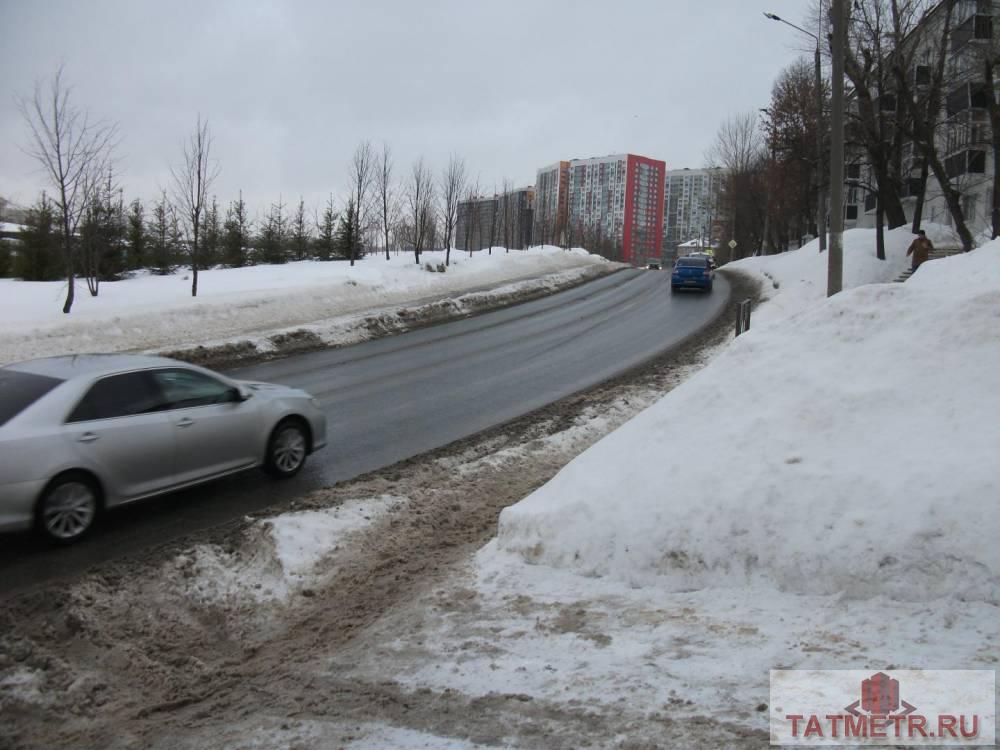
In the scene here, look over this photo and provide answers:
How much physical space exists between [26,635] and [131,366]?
Answer: 2.87 meters

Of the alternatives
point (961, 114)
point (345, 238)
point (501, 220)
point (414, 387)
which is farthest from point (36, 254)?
point (501, 220)

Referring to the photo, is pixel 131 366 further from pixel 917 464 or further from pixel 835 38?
pixel 835 38

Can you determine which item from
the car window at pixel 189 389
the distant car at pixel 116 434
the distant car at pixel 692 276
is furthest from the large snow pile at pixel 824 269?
the car window at pixel 189 389

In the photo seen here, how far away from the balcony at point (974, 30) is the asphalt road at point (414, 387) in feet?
48.2

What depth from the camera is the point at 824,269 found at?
973 inches

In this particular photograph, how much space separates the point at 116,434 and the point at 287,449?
1.97 m

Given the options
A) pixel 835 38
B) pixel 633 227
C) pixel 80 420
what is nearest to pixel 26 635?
pixel 80 420

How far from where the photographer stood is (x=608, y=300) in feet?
93.3

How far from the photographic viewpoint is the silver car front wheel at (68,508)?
5.70 m

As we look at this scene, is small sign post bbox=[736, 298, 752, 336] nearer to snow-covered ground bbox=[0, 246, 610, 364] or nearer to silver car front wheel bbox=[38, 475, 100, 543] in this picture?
snow-covered ground bbox=[0, 246, 610, 364]

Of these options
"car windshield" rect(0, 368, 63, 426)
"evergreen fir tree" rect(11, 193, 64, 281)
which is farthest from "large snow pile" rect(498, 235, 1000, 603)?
"evergreen fir tree" rect(11, 193, 64, 281)

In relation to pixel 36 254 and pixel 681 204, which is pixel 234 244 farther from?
pixel 681 204

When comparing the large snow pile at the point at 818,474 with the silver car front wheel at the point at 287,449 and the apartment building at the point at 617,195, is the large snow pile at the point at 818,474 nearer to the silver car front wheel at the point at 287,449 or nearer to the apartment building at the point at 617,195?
the silver car front wheel at the point at 287,449

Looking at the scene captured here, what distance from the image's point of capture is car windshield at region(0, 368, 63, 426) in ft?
19.2
